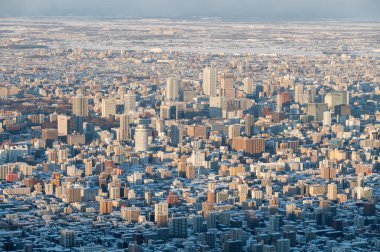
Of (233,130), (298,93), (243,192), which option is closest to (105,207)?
(243,192)

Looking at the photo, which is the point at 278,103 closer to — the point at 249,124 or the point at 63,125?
the point at 249,124

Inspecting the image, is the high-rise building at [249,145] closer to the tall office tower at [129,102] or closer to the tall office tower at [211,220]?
the tall office tower at [129,102]

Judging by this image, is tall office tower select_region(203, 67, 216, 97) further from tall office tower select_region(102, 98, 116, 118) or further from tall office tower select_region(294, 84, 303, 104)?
tall office tower select_region(102, 98, 116, 118)

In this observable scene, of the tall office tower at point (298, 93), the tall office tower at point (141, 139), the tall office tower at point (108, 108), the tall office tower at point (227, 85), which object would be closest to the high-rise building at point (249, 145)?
the tall office tower at point (141, 139)

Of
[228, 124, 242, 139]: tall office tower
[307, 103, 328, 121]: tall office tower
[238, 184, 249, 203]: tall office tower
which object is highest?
[307, 103, 328, 121]: tall office tower

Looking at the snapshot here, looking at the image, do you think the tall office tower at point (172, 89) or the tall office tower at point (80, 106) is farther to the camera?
the tall office tower at point (172, 89)

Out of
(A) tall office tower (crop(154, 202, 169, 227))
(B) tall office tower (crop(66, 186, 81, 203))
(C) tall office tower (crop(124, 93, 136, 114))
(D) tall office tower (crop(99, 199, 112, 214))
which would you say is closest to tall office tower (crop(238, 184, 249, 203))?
(A) tall office tower (crop(154, 202, 169, 227))
